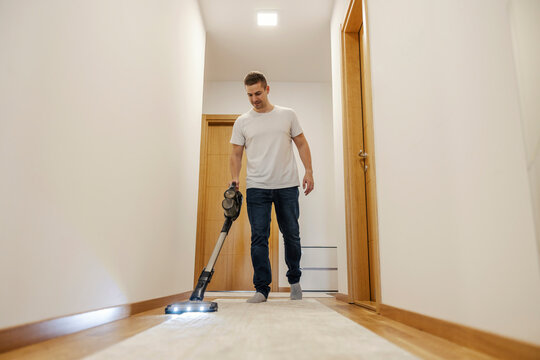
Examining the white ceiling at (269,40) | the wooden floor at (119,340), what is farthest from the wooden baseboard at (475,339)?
the white ceiling at (269,40)

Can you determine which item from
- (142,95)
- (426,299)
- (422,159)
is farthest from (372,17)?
(426,299)

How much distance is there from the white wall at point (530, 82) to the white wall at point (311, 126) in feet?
11.8

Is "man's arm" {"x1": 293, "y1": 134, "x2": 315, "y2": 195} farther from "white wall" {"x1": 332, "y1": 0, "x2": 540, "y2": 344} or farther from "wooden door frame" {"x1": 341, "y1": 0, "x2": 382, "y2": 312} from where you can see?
"white wall" {"x1": 332, "y1": 0, "x2": 540, "y2": 344}

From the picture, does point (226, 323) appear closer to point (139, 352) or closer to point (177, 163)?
point (139, 352)

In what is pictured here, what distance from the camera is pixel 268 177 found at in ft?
7.38

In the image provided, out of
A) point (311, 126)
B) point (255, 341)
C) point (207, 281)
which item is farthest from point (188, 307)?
point (311, 126)

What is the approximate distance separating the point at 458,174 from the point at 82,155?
1.06m

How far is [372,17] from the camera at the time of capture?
1.83m

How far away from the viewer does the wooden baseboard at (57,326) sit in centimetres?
86

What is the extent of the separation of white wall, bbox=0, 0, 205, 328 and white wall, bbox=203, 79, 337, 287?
227cm

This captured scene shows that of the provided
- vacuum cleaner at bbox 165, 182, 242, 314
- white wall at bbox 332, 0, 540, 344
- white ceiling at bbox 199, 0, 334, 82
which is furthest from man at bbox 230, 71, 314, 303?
white ceiling at bbox 199, 0, 334, 82

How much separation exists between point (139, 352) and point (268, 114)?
1.76 m

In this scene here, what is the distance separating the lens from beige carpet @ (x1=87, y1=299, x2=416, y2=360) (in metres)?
0.76

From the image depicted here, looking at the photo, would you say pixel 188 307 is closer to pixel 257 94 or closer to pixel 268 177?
pixel 268 177
